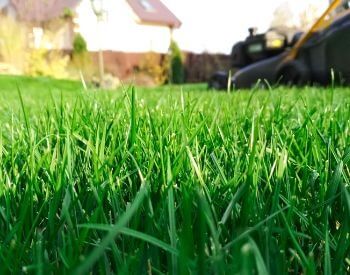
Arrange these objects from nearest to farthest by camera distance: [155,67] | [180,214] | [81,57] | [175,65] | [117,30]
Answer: [180,214]
[81,57]
[155,67]
[175,65]
[117,30]

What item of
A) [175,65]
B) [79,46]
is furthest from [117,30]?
[79,46]

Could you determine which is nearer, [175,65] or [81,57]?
[81,57]

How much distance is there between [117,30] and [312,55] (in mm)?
25685

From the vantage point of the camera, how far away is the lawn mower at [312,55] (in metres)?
6.67

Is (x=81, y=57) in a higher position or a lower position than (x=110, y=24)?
lower

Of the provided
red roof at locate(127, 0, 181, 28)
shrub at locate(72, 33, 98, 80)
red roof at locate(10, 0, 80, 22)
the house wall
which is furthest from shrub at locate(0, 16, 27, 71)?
red roof at locate(127, 0, 181, 28)

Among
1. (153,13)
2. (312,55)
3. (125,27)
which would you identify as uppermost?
(153,13)

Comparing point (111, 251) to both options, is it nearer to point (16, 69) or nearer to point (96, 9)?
point (96, 9)

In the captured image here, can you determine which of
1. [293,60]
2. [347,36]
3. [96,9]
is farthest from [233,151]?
[96,9]

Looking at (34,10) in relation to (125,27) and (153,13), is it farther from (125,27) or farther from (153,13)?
(153,13)

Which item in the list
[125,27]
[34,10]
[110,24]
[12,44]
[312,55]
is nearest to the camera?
[312,55]

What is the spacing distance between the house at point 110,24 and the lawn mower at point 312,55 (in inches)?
738

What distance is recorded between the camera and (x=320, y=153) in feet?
3.51

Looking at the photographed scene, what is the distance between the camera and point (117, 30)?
31766 mm
